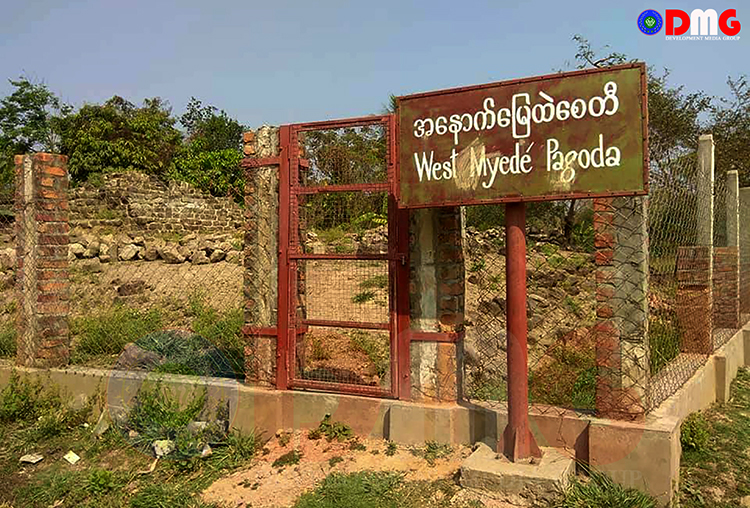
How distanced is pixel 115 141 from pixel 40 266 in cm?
2230

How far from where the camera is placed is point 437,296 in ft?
14.2

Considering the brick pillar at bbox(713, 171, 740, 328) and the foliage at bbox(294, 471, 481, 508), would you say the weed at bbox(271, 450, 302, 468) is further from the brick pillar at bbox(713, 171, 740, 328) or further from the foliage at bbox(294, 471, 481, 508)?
the brick pillar at bbox(713, 171, 740, 328)

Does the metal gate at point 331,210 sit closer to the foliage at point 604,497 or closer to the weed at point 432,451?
the weed at point 432,451

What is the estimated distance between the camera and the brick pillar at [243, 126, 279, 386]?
192 inches

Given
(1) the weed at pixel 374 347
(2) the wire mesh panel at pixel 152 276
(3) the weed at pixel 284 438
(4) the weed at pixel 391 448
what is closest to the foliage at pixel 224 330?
(2) the wire mesh panel at pixel 152 276

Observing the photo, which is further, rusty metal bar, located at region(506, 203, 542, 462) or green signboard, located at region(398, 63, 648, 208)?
rusty metal bar, located at region(506, 203, 542, 462)

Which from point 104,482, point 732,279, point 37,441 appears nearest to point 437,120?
point 104,482

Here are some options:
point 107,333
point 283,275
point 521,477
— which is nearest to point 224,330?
point 107,333

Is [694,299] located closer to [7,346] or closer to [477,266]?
[477,266]

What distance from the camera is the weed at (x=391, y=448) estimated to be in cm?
424

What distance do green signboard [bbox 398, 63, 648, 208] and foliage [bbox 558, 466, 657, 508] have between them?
5.90 feet

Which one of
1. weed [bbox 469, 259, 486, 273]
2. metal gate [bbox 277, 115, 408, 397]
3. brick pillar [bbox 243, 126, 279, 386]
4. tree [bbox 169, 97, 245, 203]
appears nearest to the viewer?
metal gate [bbox 277, 115, 408, 397]

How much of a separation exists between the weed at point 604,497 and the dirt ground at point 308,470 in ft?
2.08

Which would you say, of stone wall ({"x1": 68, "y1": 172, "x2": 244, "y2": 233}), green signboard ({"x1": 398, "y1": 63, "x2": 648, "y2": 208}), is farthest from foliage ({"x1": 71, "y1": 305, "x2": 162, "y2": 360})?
stone wall ({"x1": 68, "y1": 172, "x2": 244, "y2": 233})
